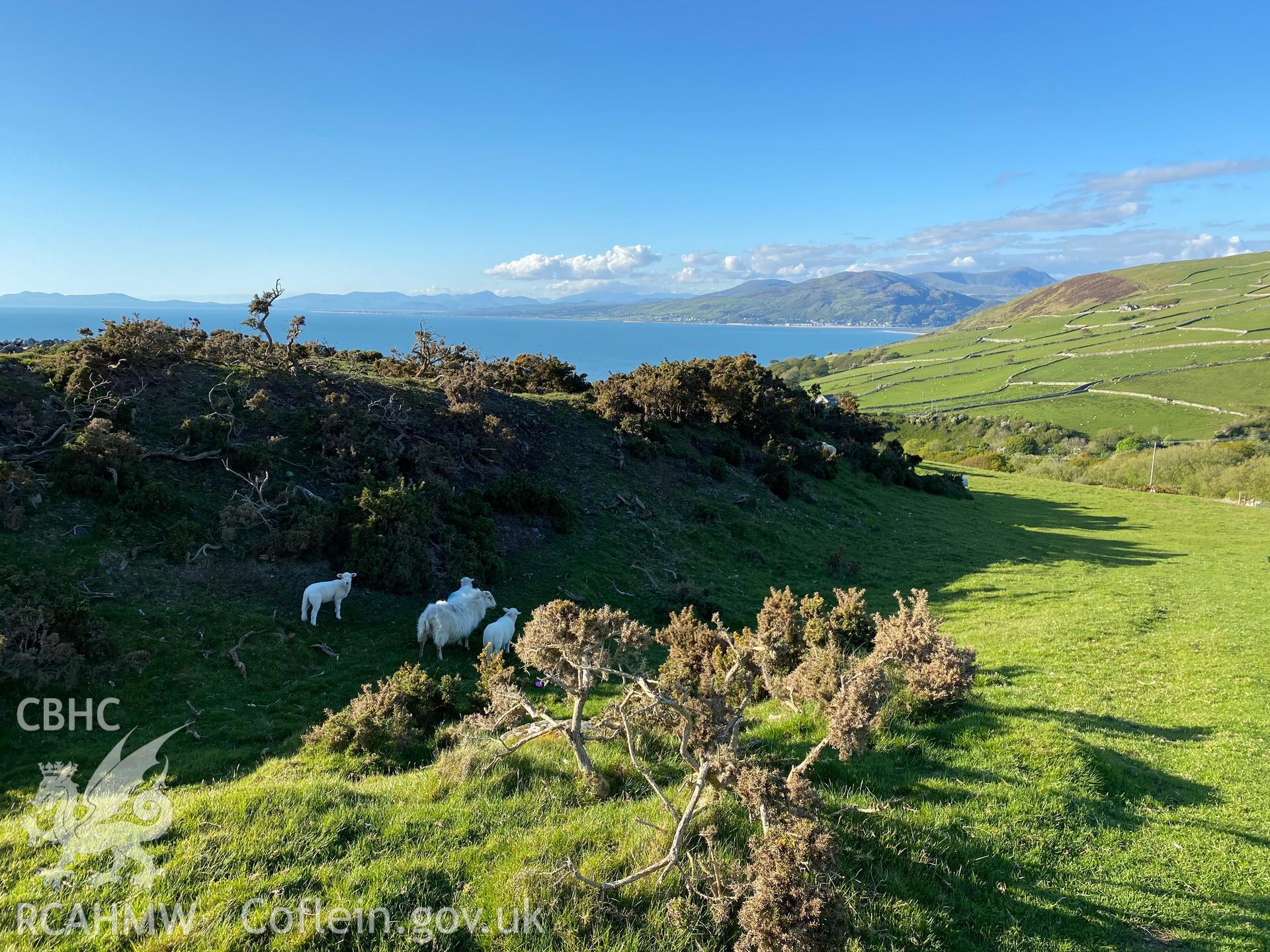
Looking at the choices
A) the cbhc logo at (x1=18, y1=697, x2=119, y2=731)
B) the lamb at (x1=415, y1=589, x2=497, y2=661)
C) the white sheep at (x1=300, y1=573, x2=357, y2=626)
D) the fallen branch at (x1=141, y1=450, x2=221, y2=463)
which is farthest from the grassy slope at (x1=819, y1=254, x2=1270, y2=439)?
the cbhc logo at (x1=18, y1=697, x2=119, y2=731)

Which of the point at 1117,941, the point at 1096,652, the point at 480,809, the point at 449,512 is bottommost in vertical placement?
the point at 1096,652

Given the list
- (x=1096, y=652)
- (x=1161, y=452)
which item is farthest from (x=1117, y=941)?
(x=1161, y=452)

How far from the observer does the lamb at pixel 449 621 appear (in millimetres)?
11391

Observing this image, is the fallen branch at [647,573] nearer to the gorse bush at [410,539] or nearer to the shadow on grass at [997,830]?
the gorse bush at [410,539]

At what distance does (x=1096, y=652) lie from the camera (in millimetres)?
12086

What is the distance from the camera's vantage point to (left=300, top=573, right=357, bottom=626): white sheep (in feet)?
38.0

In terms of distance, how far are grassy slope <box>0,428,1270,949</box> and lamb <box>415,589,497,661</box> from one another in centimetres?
41

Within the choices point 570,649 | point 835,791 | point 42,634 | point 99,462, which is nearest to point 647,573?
point 835,791

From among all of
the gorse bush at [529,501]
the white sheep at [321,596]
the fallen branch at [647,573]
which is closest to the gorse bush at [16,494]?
the white sheep at [321,596]

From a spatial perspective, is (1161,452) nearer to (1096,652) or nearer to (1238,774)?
(1096,652)

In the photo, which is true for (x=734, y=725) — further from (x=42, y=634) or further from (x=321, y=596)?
(x=42, y=634)

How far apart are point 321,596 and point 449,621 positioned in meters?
2.72

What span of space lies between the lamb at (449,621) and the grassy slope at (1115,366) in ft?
332

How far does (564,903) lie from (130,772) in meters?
6.30
